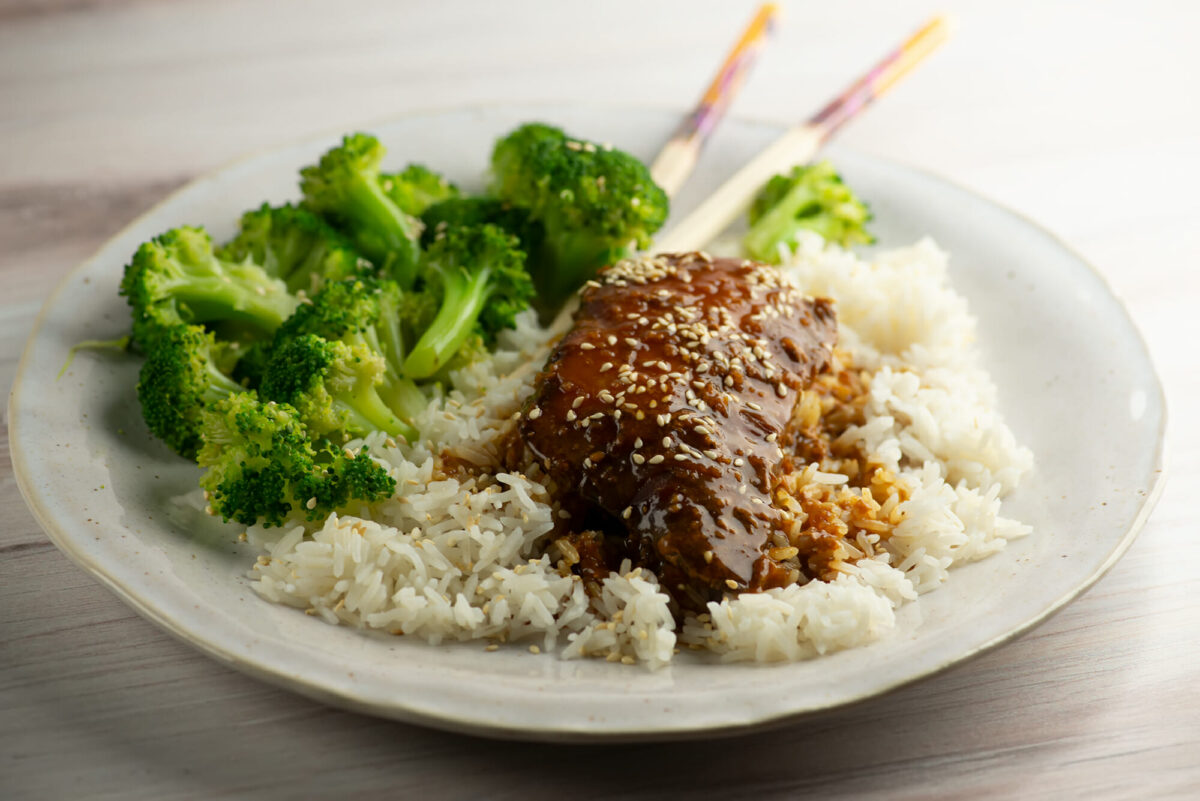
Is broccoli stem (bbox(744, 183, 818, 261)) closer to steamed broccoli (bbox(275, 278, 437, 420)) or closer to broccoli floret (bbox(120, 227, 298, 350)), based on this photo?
steamed broccoli (bbox(275, 278, 437, 420))

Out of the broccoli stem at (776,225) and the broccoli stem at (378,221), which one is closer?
the broccoli stem at (378,221)

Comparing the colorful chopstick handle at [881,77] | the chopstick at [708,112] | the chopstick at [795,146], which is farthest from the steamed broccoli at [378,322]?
the colorful chopstick handle at [881,77]

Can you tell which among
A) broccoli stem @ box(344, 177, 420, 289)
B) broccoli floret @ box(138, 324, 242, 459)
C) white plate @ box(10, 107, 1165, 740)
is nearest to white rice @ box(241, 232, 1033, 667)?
white plate @ box(10, 107, 1165, 740)

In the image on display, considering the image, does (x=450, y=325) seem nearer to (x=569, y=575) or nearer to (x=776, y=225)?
(x=569, y=575)

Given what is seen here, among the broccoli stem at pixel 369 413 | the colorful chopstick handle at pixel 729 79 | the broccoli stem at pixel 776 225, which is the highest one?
the colorful chopstick handle at pixel 729 79

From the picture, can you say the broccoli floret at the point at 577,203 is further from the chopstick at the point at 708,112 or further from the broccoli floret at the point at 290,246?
the broccoli floret at the point at 290,246

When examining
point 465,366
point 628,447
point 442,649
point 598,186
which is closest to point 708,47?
point 598,186
